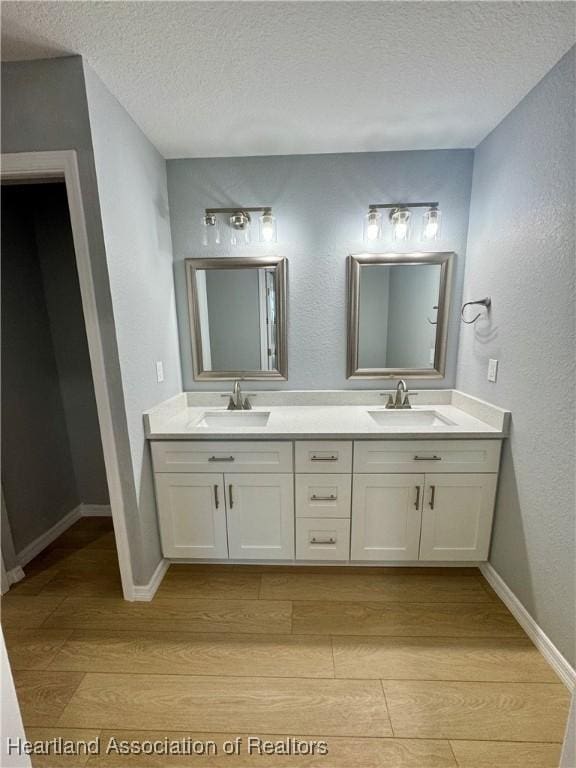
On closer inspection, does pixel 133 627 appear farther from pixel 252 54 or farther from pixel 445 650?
pixel 252 54

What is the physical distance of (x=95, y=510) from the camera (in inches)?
93.8

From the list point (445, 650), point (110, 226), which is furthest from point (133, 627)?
point (110, 226)

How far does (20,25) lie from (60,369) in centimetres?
176

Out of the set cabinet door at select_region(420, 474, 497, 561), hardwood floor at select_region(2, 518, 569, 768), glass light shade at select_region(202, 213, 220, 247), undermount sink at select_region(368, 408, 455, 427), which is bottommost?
hardwood floor at select_region(2, 518, 569, 768)

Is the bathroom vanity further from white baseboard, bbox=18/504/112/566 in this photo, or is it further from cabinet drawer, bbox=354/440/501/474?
white baseboard, bbox=18/504/112/566

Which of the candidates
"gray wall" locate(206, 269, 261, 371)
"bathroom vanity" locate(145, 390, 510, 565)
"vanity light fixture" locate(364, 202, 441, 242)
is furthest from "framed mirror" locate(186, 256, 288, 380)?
"vanity light fixture" locate(364, 202, 441, 242)

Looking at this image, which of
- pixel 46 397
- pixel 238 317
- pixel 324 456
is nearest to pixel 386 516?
pixel 324 456

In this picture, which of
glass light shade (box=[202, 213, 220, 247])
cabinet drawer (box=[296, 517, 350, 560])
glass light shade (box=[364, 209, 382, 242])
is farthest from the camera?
glass light shade (box=[202, 213, 220, 247])

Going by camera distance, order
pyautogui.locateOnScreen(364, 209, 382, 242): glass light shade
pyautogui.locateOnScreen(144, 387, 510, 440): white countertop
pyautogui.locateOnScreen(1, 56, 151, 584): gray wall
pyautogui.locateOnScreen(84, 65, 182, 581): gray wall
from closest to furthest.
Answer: pyautogui.locateOnScreen(1, 56, 151, 584): gray wall → pyautogui.locateOnScreen(84, 65, 182, 581): gray wall → pyautogui.locateOnScreen(144, 387, 510, 440): white countertop → pyautogui.locateOnScreen(364, 209, 382, 242): glass light shade

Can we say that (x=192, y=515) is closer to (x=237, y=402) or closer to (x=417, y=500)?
(x=237, y=402)

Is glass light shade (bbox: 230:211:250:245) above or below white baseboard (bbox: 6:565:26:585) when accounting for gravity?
above

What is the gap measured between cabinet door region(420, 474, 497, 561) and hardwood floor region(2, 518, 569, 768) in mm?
174

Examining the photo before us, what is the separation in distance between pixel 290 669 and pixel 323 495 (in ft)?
2.41

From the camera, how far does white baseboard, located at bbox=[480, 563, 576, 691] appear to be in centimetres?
121
